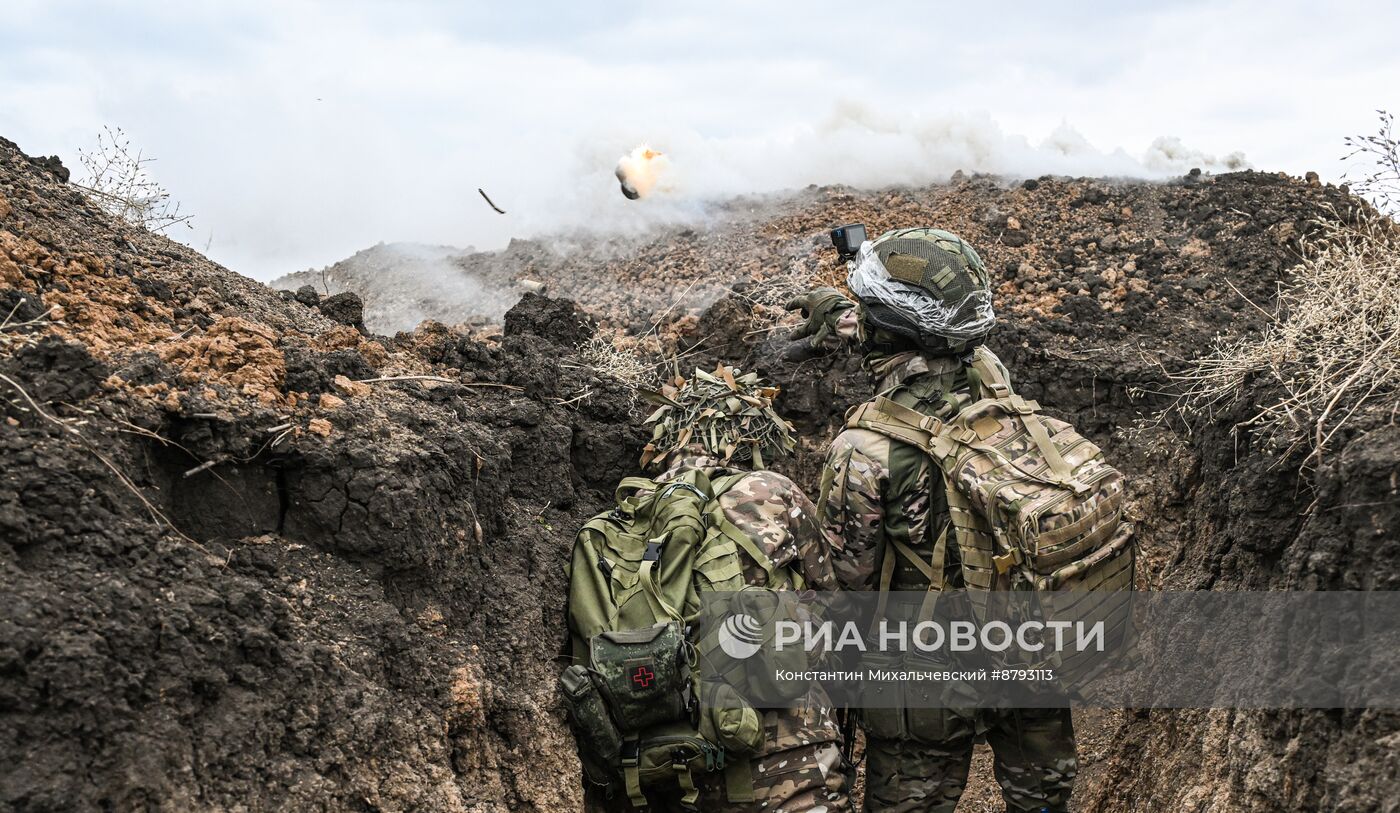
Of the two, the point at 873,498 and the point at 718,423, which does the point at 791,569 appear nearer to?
the point at 873,498

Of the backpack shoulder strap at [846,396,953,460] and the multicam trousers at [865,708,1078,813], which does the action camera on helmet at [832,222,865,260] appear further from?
the multicam trousers at [865,708,1078,813]

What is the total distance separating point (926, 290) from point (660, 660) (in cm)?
176

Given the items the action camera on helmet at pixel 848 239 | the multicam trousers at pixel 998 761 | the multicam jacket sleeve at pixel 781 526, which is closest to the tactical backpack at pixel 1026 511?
the multicam trousers at pixel 998 761

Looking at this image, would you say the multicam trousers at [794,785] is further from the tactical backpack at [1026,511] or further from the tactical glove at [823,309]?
the tactical glove at [823,309]

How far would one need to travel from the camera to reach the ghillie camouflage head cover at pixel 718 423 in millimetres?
5508

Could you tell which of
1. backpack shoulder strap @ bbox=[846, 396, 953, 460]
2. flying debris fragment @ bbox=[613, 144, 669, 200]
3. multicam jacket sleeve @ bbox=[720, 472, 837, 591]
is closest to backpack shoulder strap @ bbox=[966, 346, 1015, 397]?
backpack shoulder strap @ bbox=[846, 396, 953, 460]

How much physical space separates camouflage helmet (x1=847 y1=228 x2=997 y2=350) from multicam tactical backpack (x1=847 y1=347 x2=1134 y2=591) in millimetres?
279

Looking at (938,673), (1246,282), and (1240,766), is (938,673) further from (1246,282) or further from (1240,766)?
(1246,282)

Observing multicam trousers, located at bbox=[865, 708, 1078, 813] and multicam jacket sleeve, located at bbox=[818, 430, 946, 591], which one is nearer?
multicam jacket sleeve, located at bbox=[818, 430, 946, 591]

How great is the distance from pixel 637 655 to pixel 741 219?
25.8 ft

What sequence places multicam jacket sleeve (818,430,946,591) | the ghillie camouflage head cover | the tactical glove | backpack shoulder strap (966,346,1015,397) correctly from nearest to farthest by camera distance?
multicam jacket sleeve (818,430,946,591) → backpack shoulder strap (966,346,1015,397) → the tactical glove → the ghillie camouflage head cover

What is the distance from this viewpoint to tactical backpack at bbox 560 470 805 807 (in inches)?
165

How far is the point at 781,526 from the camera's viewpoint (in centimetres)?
454

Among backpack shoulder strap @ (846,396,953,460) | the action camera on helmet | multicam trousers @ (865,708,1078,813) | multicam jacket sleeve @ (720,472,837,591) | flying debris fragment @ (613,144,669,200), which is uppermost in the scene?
flying debris fragment @ (613,144,669,200)
